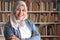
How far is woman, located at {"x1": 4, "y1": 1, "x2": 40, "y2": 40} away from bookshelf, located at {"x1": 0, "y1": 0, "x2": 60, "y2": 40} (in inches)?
80.5

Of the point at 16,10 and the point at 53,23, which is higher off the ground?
the point at 16,10

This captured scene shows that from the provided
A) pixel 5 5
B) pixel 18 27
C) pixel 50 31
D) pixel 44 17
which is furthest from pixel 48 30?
pixel 18 27

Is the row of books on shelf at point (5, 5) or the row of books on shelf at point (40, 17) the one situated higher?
the row of books on shelf at point (5, 5)

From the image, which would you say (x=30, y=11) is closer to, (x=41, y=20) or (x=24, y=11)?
(x=41, y=20)

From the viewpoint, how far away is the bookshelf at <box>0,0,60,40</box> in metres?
3.71

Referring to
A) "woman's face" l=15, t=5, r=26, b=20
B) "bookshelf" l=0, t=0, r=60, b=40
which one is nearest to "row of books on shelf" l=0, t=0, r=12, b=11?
"bookshelf" l=0, t=0, r=60, b=40

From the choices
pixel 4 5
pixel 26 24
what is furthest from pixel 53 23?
pixel 26 24

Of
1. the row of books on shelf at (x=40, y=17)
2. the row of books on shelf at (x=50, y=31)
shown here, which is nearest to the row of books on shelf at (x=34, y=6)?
the row of books on shelf at (x=40, y=17)

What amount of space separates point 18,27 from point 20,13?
149mm

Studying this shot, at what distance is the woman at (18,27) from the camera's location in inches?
63.4

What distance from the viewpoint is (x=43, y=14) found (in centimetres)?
374

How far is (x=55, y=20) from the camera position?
373 cm

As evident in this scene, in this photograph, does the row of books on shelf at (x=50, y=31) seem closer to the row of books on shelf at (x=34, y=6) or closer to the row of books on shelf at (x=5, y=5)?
the row of books on shelf at (x=34, y=6)

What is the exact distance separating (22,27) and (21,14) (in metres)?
0.14
